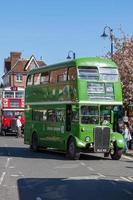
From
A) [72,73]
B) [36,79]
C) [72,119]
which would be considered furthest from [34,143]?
[72,73]

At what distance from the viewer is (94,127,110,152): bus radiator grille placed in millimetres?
27219

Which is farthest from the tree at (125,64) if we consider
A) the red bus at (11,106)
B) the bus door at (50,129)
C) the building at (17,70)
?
the building at (17,70)

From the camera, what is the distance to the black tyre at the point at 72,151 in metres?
27.0

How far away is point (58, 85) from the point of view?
29469mm

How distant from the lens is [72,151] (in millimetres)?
27375

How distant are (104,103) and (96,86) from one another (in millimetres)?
837

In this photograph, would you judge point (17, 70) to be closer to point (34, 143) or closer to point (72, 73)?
point (34, 143)

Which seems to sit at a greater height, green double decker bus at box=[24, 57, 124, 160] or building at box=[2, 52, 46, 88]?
building at box=[2, 52, 46, 88]

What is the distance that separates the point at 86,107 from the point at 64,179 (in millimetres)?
8839

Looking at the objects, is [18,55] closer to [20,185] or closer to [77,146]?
[77,146]

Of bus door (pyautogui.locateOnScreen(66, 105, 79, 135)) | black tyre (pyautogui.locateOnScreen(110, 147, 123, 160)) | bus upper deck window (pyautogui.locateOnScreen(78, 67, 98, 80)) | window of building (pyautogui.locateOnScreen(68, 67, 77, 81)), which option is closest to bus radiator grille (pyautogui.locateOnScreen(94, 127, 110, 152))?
black tyre (pyautogui.locateOnScreen(110, 147, 123, 160))

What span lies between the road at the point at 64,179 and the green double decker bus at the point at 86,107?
104 centimetres

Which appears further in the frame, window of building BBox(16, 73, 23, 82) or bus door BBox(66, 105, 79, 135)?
window of building BBox(16, 73, 23, 82)

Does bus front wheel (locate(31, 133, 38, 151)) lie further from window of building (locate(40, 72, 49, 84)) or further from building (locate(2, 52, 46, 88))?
building (locate(2, 52, 46, 88))
